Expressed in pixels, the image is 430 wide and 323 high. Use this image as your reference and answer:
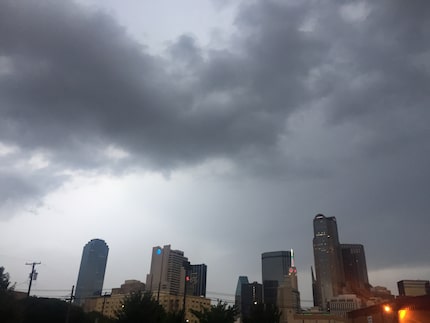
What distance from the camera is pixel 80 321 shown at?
198ft

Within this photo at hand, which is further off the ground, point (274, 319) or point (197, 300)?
point (197, 300)

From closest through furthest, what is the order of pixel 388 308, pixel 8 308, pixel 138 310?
pixel 138 310, pixel 8 308, pixel 388 308

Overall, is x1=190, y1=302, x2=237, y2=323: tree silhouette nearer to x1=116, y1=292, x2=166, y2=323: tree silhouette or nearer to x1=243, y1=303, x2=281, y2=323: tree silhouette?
x1=243, y1=303, x2=281, y2=323: tree silhouette

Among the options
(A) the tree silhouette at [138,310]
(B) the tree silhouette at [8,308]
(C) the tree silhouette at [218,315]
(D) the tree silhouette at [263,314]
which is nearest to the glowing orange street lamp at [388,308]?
(D) the tree silhouette at [263,314]

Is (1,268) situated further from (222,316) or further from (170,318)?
(222,316)

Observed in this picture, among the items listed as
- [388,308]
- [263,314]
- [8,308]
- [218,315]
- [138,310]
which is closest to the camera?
[138,310]

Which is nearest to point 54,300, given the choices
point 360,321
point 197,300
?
point 360,321

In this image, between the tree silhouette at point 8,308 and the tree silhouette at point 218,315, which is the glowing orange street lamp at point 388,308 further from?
the tree silhouette at point 8,308

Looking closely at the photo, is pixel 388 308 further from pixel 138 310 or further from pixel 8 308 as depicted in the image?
pixel 8 308

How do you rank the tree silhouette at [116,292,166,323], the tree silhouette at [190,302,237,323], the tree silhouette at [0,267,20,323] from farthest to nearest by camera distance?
the tree silhouette at [190,302,237,323]
the tree silhouette at [0,267,20,323]
the tree silhouette at [116,292,166,323]

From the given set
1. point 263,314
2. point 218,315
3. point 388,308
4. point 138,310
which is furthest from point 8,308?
point 388,308

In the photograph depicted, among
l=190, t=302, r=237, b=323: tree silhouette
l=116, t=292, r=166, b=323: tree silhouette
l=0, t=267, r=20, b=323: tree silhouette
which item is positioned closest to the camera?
l=116, t=292, r=166, b=323: tree silhouette

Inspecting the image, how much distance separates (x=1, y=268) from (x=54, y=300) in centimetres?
2781

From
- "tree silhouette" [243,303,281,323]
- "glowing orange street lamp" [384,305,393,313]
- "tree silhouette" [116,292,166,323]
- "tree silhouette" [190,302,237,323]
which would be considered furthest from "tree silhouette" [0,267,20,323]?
"glowing orange street lamp" [384,305,393,313]
